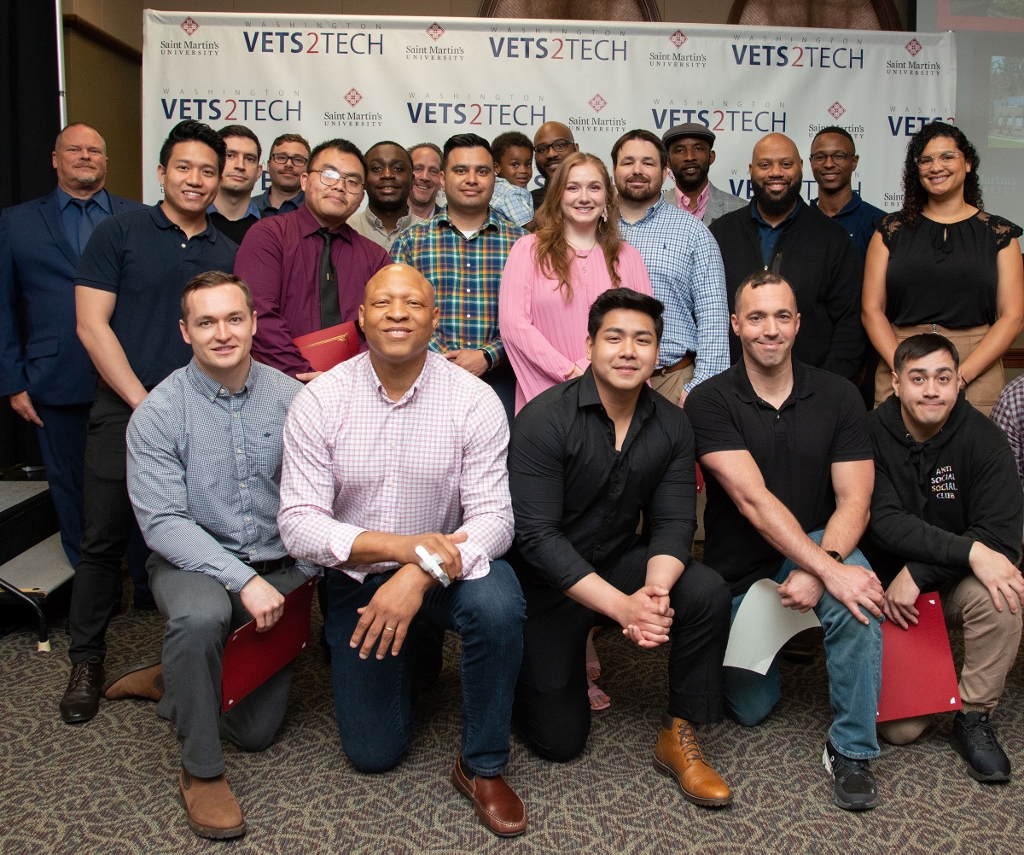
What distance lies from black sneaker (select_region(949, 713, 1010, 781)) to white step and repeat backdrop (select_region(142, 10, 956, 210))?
2847 millimetres

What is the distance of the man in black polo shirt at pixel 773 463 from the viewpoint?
2.20 metres

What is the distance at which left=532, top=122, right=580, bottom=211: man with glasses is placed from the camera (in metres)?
3.73

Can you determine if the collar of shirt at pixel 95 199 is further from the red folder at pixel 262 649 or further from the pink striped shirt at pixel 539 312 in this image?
the red folder at pixel 262 649

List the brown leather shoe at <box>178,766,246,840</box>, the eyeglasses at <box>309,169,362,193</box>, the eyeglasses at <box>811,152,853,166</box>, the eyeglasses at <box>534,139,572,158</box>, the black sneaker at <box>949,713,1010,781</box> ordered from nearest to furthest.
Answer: the brown leather shoe at <box>178,766,246,840</box> → the black sneaker at <box>949,713,1010,781</box> → the eyeglasses at <box>309,169,362,193</box> → the eyeglasses at <box>811,152,853,166</box> → the eyeglasses at <box>534,139,572,158</box>

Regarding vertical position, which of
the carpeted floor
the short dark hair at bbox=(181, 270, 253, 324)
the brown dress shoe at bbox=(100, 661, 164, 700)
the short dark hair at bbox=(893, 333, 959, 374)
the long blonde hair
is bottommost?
the carpeted floor

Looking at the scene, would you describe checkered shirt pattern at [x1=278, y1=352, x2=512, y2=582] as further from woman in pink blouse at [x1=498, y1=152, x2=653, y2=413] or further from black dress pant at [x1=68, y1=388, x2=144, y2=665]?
black dress pant at [x1=68, y1=388, x2=144, y2=665]

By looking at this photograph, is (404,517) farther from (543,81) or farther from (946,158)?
(543,81)

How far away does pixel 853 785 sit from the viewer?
77.1 inches

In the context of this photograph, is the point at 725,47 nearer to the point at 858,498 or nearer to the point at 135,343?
the point at 858,498

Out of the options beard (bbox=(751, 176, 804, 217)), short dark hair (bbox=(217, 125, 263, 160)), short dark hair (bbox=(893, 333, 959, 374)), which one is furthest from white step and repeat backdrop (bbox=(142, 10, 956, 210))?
short dark hair (bbox=(893, 333, 959, 374))

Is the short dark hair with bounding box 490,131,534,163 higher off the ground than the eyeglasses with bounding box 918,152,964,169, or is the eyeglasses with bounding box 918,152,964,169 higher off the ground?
the short dark hair with bounding box 490,131,534,163

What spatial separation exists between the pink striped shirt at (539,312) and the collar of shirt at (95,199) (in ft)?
4.80

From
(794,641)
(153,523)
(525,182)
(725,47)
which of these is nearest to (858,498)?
(794,641)

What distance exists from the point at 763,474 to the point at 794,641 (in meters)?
0.73
